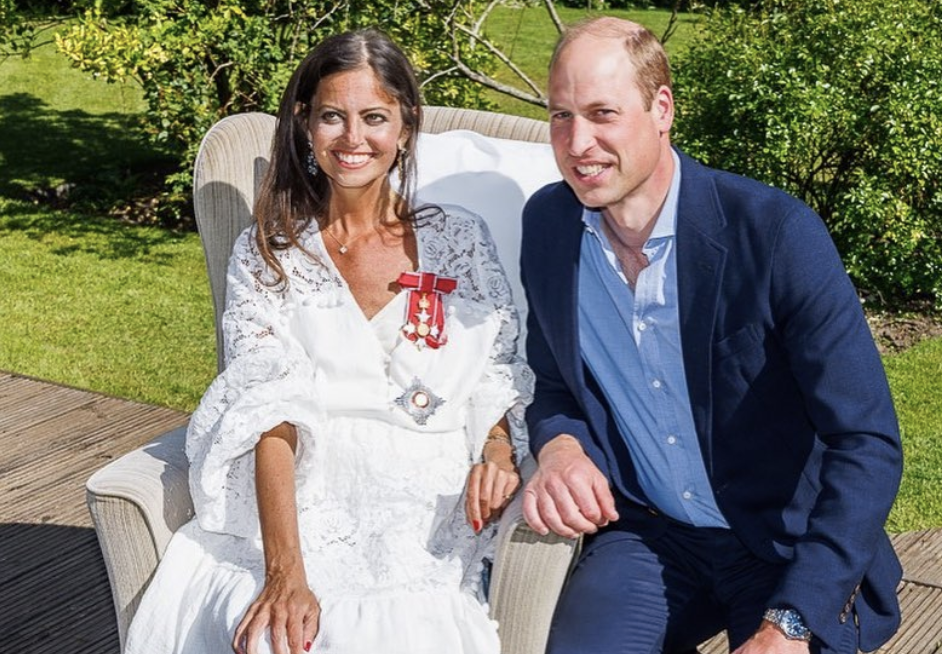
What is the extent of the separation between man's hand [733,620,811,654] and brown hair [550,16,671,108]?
964 mm

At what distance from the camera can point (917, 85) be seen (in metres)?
5.58

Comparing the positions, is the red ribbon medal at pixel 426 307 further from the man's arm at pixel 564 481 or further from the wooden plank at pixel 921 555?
the wooden plank at pixel 921 555

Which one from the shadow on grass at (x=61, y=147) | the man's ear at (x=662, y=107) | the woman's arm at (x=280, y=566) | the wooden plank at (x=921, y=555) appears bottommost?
the shadow on grass at (x=61, y=147)

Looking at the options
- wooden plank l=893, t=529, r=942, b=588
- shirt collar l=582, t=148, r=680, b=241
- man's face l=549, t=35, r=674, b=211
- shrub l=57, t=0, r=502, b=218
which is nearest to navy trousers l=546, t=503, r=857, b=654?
shirt collar l=582, t=148, r=680, b=241

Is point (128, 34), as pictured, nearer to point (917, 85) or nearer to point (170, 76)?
point (170, 76)

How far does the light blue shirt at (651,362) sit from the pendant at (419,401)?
0.39m

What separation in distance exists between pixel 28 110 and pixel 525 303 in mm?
8546

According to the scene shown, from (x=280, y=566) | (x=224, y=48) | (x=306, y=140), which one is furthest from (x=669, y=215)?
(x=224, y=48)

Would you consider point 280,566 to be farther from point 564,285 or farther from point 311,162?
point 311,162

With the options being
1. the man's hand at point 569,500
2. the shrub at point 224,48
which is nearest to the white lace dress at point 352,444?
the man's hand at point 569,500

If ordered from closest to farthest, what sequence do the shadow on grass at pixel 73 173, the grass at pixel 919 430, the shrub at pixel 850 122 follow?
the grass at pixel 919 430, the shrub at pixel 850 122, the shadow on grass at pixel 73 173

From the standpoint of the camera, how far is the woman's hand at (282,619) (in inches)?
93.0

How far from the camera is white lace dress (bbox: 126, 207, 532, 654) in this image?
2.52 m

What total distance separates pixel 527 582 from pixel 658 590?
0.27 m
